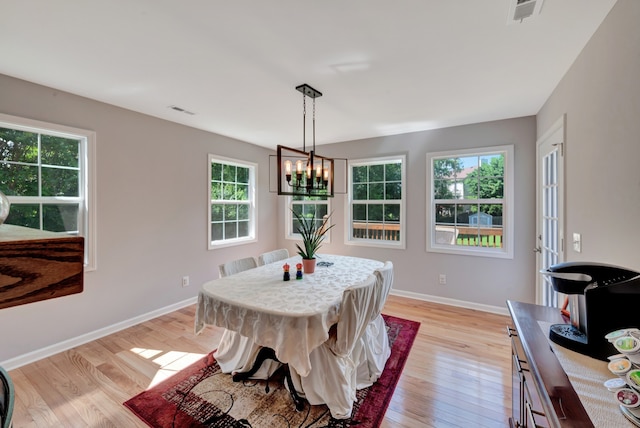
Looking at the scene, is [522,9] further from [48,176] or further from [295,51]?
[48,176]

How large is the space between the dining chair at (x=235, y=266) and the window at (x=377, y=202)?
6.80 ft

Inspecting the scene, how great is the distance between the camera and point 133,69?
7.15ft

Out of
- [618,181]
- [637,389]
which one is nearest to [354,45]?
[618,181]

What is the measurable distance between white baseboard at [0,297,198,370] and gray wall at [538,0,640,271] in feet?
13.8

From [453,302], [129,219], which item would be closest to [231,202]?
[129,219]

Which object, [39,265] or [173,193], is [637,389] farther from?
[173,193]

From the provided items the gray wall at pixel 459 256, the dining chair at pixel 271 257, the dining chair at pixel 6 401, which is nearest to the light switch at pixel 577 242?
the gray wall at pixel 459 256

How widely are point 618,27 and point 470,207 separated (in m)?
2.40

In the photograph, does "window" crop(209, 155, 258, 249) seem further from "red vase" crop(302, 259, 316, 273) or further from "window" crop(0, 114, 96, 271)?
"red vase" crop(302, 259, 316, 273)

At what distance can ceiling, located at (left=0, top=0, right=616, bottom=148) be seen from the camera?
1.56m

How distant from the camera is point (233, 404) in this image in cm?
188

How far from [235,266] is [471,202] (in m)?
3.08

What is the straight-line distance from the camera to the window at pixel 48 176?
7.69 feet

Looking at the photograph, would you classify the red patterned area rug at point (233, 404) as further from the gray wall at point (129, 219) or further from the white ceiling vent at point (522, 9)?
the white ceiling vent at point (522, 9)
